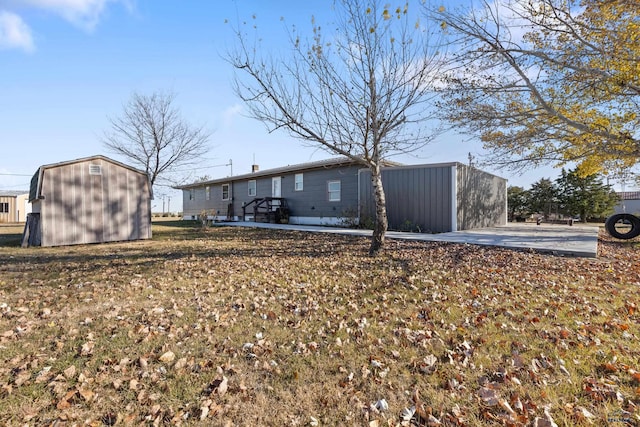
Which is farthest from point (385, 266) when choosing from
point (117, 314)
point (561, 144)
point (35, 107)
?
point (35, 107)

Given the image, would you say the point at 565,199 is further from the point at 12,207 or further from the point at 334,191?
the point at 12,207

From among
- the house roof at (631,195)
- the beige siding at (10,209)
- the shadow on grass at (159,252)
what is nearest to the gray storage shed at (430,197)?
the shadow on grass at (159,252)

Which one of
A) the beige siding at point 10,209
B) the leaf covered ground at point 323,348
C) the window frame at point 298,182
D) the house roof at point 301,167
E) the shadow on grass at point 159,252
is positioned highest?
the house roof at point 301,167

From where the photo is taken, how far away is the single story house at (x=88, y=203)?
379 inches

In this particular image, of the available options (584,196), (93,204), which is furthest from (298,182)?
(584,196)

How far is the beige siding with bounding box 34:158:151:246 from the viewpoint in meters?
9.68

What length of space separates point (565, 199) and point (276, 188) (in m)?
23.3

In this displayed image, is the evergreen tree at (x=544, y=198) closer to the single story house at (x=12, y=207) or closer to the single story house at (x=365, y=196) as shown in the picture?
the single story house at (x=365, y=196)

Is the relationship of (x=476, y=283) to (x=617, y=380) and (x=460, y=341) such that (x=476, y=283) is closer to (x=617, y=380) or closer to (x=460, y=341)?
(x=460, y=341)

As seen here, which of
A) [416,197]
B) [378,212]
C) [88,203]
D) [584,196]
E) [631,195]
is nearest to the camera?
[378,212]

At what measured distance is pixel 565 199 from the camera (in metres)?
25.2

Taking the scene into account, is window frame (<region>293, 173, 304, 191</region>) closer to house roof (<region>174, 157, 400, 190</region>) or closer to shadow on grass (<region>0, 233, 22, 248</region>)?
house roof (<region>174, 157, 400, 190</region>)

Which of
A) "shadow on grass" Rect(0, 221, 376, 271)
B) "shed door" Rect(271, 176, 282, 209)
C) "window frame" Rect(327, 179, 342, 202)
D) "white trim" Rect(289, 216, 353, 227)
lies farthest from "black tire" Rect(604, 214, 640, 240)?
"shed door" Rect(271, 176, 282, 209)

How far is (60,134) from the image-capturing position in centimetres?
1513
